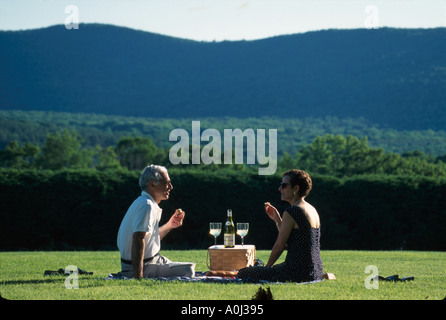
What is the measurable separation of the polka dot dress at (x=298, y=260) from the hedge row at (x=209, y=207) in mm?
12809

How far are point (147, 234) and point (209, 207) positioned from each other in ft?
43.4

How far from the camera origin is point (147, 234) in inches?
302

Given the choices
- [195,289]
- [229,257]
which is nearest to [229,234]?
[229,257]

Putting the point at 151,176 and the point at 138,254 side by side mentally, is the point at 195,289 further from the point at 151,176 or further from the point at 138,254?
the point at 151,176

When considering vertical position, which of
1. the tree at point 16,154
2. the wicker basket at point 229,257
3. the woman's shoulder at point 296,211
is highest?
the tree at point 16,154

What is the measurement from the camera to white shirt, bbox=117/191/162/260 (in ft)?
24.5

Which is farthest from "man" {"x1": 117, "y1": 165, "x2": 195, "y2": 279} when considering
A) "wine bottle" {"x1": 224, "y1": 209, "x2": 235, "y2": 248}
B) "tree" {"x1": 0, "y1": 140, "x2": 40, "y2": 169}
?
"tree" {"x1": 0, "y1": 140, "x2": 40, "y2": 169}

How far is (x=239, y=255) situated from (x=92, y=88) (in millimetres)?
68088

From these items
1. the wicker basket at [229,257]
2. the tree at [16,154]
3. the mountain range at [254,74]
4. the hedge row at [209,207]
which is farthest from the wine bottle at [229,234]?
the tree at [16,154]

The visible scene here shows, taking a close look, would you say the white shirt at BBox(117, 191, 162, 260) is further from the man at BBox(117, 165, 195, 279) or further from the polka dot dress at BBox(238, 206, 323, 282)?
the polka dot dress at BBox(238, 206, 323, 282)

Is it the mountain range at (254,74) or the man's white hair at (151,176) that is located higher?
the mountain range at (254,74)

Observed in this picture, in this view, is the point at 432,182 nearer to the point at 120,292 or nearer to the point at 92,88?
the point at 120,292

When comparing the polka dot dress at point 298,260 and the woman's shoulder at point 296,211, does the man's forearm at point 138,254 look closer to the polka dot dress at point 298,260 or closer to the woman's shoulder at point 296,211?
the polka dot dress at point 298,260

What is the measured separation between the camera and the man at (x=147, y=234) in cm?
748
